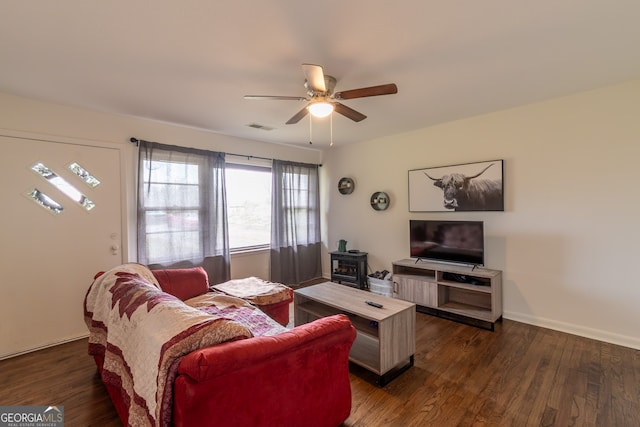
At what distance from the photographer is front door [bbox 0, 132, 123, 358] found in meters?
2.62

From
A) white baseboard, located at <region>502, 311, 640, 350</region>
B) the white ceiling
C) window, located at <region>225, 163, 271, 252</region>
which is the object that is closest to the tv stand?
white baseboard, located at <region>502, 311, 640, 350</region>

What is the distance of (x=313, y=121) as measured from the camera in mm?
3557

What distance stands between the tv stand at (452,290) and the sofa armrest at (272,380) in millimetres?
2073

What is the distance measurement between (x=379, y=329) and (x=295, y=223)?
9.78 feet

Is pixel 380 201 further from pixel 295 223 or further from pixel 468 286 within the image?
pixel 468 286

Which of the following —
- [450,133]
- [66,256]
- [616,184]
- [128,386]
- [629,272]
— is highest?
[450,133]

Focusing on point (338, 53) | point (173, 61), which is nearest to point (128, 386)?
point (173, 61)

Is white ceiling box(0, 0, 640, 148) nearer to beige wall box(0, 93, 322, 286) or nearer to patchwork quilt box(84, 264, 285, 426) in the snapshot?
beige wall box(0, 93, 322, 286)

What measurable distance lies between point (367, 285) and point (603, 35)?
367cm

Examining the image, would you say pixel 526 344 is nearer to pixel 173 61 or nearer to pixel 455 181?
pixel 455 181

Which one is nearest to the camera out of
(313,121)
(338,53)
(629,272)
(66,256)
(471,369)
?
(338,53)

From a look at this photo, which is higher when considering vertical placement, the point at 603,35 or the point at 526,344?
the point at 603,35

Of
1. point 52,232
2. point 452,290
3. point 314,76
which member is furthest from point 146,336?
point 452,290

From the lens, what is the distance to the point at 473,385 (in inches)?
83.4
